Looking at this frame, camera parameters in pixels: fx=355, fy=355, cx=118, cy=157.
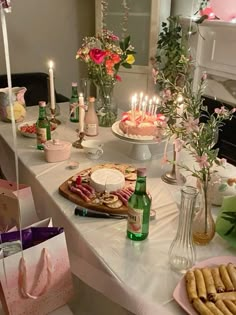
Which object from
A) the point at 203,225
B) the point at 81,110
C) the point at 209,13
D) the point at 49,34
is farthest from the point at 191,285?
the point at 49,34

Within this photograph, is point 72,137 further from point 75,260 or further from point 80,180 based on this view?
point 75,260

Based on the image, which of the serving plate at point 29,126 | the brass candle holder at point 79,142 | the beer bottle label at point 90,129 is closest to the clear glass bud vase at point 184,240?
the brass candle holder at point 79,142

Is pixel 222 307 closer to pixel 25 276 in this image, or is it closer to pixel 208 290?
pixel 208 290

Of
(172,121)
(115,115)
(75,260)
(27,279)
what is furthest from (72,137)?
(27,279)

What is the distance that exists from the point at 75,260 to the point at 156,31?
9.07 ft

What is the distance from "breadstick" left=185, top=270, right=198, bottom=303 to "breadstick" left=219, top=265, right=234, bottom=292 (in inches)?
3.0

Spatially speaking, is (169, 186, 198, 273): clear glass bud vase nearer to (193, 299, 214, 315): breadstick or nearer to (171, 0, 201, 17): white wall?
(193, 299, 214, 315): breadstick

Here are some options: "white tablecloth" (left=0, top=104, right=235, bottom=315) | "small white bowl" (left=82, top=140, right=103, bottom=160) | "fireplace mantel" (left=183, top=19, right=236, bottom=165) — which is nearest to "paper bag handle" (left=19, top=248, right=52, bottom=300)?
"white tablecloth" (left=0, top=104, right=235, bottom=315)

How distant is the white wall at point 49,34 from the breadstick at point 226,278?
10.5 ft

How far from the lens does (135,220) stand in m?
1.07

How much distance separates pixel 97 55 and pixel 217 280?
1.32 m

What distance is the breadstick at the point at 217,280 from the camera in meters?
0.87

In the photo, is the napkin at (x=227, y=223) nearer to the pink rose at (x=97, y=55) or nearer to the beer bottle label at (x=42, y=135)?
the beer bottle label at (x=42, y=135)

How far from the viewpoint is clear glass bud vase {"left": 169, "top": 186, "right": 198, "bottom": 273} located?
0.96 metres
